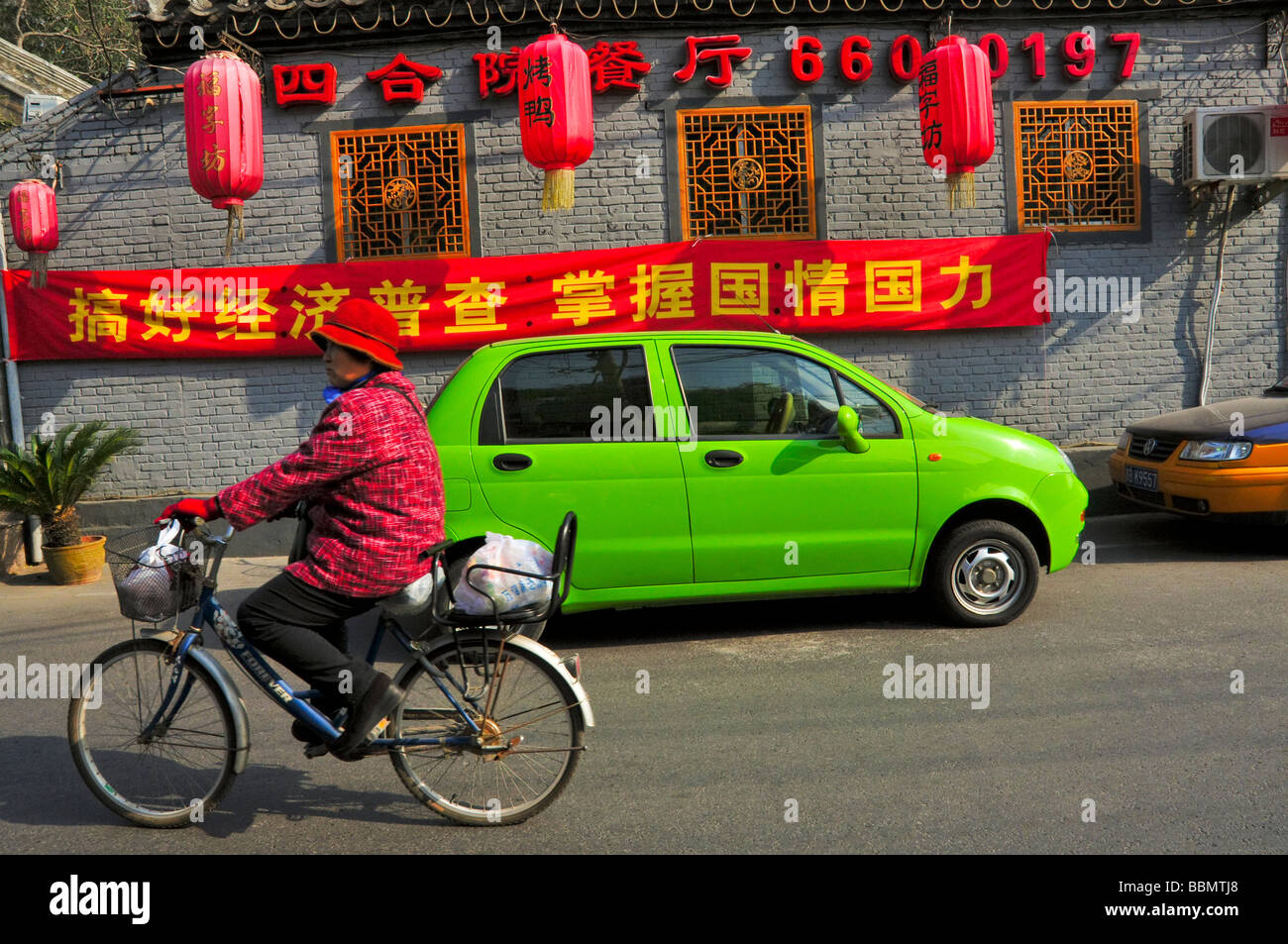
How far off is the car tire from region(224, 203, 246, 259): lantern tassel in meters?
6.02

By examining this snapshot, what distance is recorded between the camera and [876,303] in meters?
9.83

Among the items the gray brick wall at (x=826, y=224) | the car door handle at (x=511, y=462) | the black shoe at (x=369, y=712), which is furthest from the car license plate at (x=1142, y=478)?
the black shoe at (x=369, y=712)

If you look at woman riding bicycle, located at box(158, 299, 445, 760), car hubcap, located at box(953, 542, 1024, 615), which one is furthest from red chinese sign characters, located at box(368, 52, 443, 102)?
woman riding bicycle, located at box(158, 299, 445, 760)

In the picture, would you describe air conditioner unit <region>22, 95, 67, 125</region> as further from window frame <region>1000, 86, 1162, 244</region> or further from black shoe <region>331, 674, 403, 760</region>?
black shoe <region>331, 674, 403, 760</region>

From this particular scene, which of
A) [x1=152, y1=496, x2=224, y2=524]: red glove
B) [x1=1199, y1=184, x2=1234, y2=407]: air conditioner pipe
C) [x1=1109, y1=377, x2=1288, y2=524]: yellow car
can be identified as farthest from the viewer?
[x1=1199, y1=184, x2=1234, y2=407]: air conditioner pipe

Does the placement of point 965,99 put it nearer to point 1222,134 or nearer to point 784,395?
point 1222,134

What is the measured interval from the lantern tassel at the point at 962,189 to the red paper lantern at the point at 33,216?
24.8ft

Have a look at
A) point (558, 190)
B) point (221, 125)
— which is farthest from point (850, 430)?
point (221, 125)

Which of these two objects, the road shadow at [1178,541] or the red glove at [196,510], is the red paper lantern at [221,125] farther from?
the road shadow at [1178,541]

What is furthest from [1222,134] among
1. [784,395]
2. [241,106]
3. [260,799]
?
[260,799]

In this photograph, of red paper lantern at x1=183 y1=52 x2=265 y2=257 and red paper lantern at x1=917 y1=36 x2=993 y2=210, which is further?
red paper lantern at x1=917 y1=36 x2=993 y2=210

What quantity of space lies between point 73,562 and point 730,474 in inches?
218

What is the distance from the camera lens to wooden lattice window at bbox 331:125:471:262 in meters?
9.74

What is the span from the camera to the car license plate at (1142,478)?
795 cm
